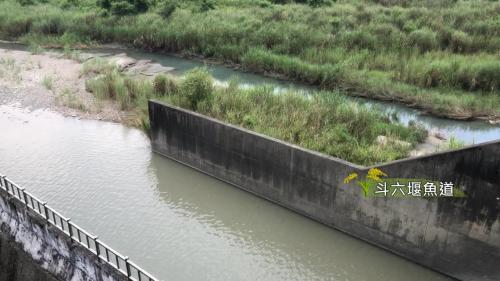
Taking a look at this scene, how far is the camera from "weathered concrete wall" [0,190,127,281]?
7898 millimetres

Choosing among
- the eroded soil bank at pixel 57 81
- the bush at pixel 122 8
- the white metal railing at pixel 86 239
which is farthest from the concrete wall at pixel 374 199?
the bush at pixel 122 8

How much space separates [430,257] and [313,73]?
11.7 meters

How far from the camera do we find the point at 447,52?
1997 cm

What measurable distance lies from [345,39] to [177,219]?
14238mm

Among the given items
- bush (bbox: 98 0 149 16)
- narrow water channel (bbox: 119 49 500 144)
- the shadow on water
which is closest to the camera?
the shadow on water

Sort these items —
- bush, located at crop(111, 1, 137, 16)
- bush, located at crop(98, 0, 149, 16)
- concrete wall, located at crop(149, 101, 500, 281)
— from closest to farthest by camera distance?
concrete wall, located at crop(149, 101, 500, 281) → bush, located at crop(111, 1, 137, 16) → bush, located at crop(98, 0, 149, 16)

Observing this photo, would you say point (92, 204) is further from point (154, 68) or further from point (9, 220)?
point (154, 68)

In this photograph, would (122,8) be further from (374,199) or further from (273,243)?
(374,199)

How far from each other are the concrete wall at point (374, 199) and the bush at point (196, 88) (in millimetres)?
798

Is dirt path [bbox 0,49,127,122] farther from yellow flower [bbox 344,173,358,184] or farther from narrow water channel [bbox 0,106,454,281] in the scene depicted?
yellow flower [bbox 344,173,358,184]

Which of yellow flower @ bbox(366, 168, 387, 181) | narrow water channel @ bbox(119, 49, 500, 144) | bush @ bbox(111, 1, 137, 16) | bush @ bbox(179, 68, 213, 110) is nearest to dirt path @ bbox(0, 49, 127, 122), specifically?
bush @ bbox(179, 68, 213, 110)

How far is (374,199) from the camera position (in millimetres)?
9734

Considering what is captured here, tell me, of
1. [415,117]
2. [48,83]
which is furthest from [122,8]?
[415,117]

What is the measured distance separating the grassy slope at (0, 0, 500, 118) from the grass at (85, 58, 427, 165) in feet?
15.0
